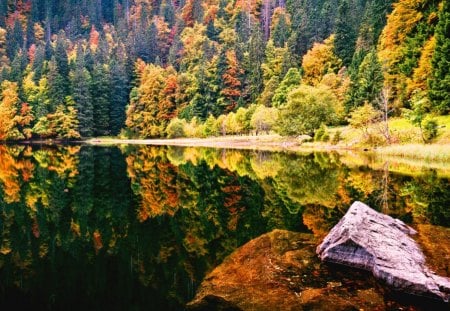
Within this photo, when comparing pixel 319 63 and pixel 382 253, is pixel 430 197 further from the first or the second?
pixel 319 63

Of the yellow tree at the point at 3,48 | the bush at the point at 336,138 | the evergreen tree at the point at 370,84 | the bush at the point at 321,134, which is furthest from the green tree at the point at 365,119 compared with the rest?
the yellow tree at the point at 3,48

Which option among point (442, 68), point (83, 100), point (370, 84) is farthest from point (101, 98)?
point (442, 68)

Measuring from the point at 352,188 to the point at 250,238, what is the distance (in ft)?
31.5

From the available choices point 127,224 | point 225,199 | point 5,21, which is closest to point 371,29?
point 225,199

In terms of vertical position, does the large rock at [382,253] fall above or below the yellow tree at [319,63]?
below

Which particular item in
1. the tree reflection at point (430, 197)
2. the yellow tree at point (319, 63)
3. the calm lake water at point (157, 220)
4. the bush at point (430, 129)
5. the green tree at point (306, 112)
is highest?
the yellow tree at point (319, 63)

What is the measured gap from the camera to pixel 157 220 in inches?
567

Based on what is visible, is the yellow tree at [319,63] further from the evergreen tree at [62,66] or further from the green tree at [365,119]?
the evergreen tree at [62,66]

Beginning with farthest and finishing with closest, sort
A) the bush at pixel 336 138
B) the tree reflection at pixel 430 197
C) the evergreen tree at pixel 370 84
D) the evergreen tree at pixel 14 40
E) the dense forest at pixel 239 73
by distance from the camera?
the evergreen tree at pixel 14 40 < the evergreen tree at pixel 370 84 < the dense forest at pixel 239 73 < the bush at pixel 336 138 < the tree reflection at pixel 430 197

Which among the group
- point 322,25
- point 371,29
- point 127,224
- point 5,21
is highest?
point 5,21

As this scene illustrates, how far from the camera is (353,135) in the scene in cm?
5147

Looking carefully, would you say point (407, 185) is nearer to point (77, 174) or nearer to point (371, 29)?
point (77, 174)

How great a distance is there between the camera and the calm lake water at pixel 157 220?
841 cm

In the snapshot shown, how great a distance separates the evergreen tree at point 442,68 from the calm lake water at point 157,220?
19281 mm
